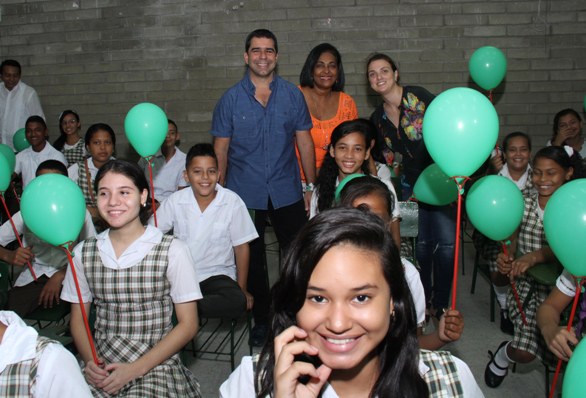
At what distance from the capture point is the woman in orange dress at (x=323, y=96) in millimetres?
3334

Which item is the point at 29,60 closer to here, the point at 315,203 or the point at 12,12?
the point at 12,12

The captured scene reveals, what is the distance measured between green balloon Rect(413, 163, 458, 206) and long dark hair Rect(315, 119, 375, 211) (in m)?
0.30

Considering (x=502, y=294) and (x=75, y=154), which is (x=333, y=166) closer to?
(x=502, y=294)

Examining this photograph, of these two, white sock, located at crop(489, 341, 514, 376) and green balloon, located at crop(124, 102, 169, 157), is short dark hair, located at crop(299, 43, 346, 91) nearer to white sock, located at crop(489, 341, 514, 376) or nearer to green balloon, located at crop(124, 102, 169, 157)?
green balloon, located at crop(124, 102, 169, 157)

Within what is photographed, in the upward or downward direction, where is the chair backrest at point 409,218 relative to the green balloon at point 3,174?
downward

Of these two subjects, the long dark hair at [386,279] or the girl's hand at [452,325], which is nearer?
the long dark hair at [386,279]

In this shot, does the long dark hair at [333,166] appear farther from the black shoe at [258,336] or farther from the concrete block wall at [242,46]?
the concrete block wall at [242,46]

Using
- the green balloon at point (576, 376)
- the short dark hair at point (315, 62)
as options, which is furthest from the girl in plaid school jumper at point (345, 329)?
the short dark hair at point (315, 62)

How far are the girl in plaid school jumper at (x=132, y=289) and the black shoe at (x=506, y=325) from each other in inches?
78.0

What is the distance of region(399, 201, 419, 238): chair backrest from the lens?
2682mm

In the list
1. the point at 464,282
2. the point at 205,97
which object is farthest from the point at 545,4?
the point at 205,97

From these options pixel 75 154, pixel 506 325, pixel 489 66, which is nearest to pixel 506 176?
pixel 506 325

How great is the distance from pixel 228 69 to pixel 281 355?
494 cm

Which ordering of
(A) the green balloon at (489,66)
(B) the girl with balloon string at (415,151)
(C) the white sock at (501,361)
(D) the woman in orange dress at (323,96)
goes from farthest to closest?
(A) the green balloon at (489,66) → (D) the woman in orange dress at (323,96) → (B) the girl with balloon string at (415,151) → (C) the white sock at (501,361)
